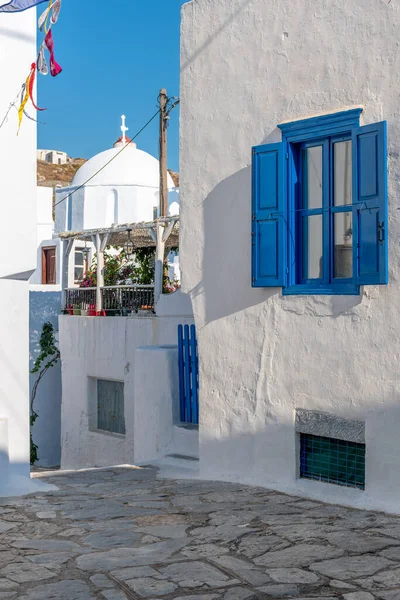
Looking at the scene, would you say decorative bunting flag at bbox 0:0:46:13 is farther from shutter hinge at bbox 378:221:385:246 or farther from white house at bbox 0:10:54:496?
shutter hinge at bbox 378:221:385:246

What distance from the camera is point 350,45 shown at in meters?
6.70

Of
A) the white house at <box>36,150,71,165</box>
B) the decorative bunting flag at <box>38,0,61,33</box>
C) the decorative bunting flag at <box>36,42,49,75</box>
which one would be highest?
the white house at <box>36,150,71,165</box>

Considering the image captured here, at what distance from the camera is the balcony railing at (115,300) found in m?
14.0

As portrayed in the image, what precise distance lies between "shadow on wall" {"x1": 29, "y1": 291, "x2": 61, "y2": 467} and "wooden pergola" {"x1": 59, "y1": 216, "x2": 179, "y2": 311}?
599 mm

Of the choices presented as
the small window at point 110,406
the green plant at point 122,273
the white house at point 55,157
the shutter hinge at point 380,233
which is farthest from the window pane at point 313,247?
the white house at point 55,157

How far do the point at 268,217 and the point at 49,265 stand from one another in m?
18.6

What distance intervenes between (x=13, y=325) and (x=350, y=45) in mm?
3839

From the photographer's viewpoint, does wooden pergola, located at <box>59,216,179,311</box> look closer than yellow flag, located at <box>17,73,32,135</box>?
No

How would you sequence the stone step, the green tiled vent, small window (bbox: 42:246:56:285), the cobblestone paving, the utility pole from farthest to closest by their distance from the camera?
small window (bbox: 42:246:56:285)
the utility pole
the stone step
the green tiled vent
the cobblestone paving

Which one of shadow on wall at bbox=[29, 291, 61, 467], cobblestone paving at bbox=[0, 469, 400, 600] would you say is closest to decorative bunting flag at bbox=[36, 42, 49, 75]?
cobblestone paving at bbox=[0, 469, 400, 600]

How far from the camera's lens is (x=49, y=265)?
2508 cm

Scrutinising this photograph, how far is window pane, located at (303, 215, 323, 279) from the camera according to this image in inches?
279

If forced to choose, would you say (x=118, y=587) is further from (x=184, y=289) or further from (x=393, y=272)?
(x=184, y=289)

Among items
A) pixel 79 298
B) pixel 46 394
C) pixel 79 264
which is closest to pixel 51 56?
pixel 79 298
